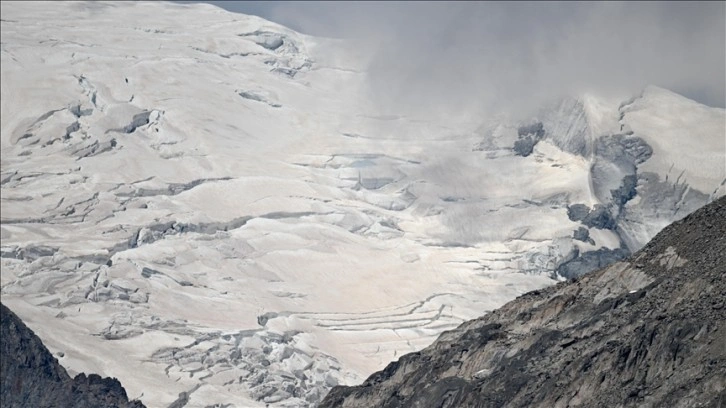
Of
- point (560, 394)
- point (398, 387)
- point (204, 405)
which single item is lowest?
point (204, 405)

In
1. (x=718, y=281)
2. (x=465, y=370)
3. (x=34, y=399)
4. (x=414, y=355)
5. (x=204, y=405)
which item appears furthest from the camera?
(x=204, y=405)

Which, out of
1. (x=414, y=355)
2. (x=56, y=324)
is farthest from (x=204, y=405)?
(x=414, y=355)

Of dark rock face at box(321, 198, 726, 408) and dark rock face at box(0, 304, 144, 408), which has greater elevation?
dark rock face at box(321, 198, 726, 408)

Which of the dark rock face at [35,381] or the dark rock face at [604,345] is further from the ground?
the dark rock face at [604,345]

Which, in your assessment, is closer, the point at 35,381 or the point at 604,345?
the point at 604,345

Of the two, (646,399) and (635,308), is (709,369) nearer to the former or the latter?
(646,399)
